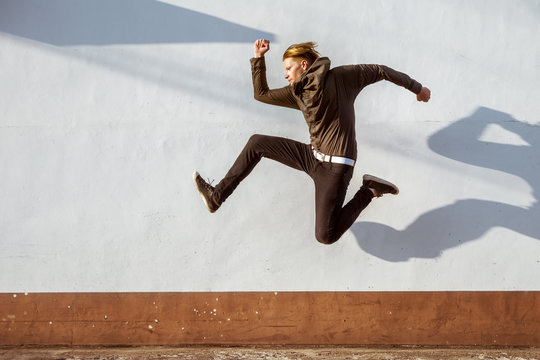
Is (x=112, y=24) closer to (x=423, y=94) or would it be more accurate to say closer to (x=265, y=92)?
(x=265, y=92)

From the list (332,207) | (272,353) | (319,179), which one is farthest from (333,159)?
(272,353)

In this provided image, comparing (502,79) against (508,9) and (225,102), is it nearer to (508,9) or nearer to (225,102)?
(508,9)

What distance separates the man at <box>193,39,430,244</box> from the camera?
10.9ft

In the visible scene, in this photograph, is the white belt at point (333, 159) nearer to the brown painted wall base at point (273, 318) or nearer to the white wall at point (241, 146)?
the white wall at point (241, 146)

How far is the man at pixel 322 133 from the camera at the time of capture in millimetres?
3311

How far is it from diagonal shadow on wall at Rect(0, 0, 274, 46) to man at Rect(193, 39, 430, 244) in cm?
59

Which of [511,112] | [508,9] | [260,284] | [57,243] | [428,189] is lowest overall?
[260,284]

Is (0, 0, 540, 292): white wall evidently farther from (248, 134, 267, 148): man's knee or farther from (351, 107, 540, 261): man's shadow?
(248, 134, 267, 148): man's knee

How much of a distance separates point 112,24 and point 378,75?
2093mm

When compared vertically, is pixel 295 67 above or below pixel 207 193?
above

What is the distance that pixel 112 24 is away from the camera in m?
3.92

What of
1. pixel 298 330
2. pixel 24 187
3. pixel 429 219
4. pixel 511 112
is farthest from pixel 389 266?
pixel 24 187

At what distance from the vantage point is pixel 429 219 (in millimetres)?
3834

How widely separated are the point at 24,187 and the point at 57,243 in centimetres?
52
